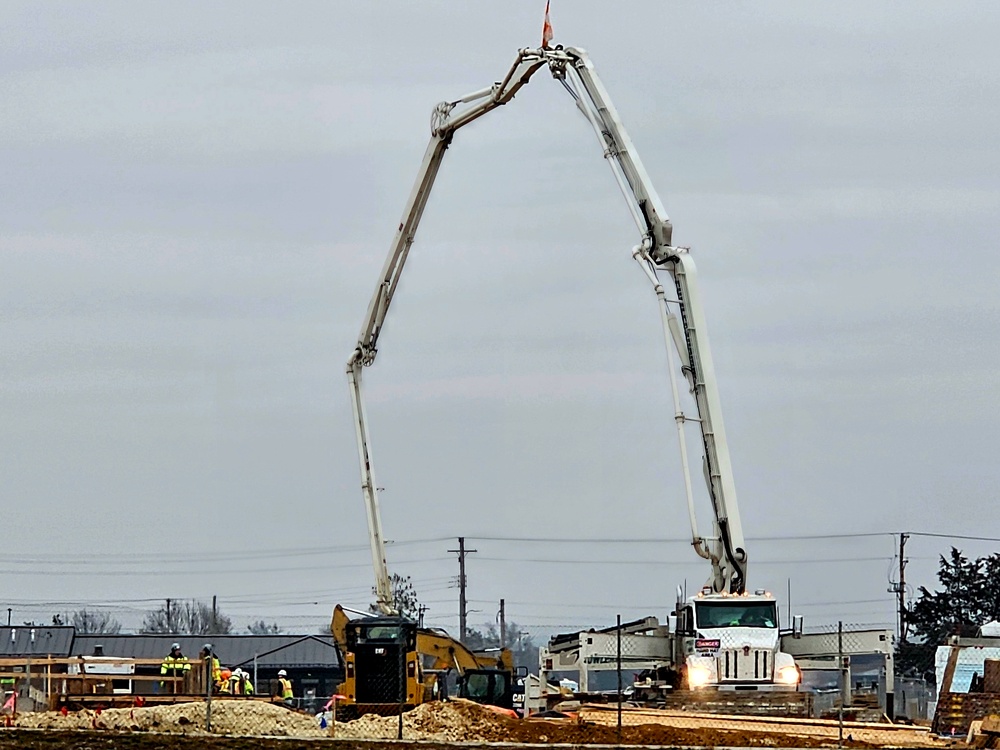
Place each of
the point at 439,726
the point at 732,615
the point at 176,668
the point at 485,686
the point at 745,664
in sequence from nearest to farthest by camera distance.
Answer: the point at 439,726 → the point at 745,664 → the point at 732,615 → the point at 176,668 → the point at 485,686

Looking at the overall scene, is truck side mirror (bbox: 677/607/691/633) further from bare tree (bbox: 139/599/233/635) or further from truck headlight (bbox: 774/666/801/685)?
bare tree (bbox: 139/599/233/635)

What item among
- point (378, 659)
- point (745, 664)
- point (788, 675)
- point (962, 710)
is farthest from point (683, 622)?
point (378, 659)

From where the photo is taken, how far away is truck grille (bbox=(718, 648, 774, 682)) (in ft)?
126

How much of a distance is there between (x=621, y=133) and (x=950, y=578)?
48.8 m

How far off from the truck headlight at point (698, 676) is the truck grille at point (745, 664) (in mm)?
270

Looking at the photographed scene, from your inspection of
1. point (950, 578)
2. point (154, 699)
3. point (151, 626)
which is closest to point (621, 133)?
point (154, 699)

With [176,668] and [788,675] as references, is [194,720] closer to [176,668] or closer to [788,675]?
[176,668]

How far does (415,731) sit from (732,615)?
10222 mm

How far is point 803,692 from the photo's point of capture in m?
37.8

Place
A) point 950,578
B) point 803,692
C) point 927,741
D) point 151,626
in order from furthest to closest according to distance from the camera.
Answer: point 151,626 < point 950,578 < point 803,692 < point 927,741

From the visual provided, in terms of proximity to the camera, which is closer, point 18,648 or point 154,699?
point 154,699

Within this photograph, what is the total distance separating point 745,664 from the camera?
3853 cm

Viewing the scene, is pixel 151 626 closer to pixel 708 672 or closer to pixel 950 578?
pixel 950 578

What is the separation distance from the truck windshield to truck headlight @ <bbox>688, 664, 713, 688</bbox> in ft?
3.15
